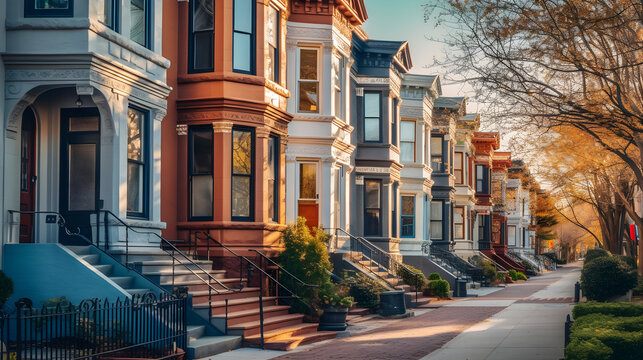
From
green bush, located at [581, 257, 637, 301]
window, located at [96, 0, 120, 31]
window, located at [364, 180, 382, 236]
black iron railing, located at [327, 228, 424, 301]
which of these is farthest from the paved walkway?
window, located at [96, 0, 120, 31]

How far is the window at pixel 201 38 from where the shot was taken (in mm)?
20750


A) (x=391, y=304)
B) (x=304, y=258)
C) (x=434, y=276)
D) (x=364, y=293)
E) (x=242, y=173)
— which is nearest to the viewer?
(x=304, y=258)

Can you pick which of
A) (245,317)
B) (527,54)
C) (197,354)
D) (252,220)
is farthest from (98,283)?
(527,54)

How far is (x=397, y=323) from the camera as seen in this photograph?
22.6 metres

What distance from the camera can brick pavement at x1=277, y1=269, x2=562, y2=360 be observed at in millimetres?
15758

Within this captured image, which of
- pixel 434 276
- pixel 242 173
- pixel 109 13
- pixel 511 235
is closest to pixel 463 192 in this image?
pixel 434 276

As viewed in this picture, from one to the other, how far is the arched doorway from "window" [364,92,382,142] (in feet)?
58.7

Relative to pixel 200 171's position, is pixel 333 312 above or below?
below

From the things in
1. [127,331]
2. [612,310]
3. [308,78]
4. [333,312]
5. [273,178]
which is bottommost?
[333,312]

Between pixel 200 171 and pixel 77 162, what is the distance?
4352 mm

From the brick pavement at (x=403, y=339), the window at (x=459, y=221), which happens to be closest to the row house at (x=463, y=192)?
the window at (x=459, y=221)

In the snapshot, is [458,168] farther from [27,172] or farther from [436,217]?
[27,172]

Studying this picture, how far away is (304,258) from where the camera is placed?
20.6 meters

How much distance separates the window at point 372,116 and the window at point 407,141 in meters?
5.34
